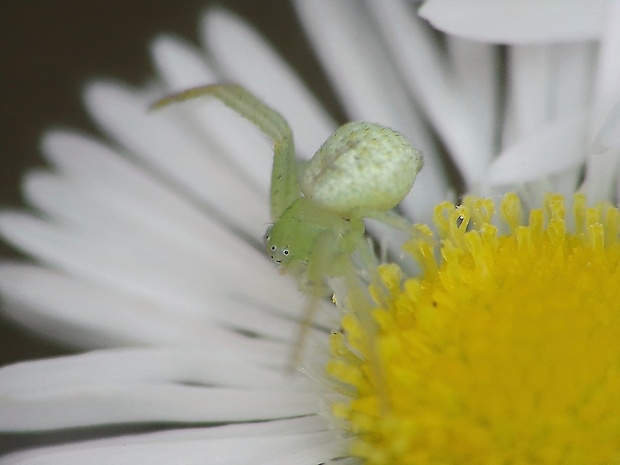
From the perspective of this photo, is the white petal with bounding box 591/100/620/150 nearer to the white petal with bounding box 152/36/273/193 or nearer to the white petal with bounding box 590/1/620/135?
the white petal with bounding box 590/1/620/135

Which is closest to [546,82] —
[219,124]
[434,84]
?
[434,84]

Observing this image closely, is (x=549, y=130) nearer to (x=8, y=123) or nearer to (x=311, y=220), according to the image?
(x=311, y=220)

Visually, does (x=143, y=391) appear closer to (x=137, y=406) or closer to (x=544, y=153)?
(x=137, y=406)

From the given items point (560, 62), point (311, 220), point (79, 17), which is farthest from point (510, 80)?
point (79, 17)

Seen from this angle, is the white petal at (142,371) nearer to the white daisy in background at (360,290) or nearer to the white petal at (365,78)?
the white daisy in background at (360,290)

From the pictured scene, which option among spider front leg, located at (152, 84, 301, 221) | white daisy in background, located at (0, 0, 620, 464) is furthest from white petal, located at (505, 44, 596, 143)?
spider front leg, located at (152, 84, 301, 221)
